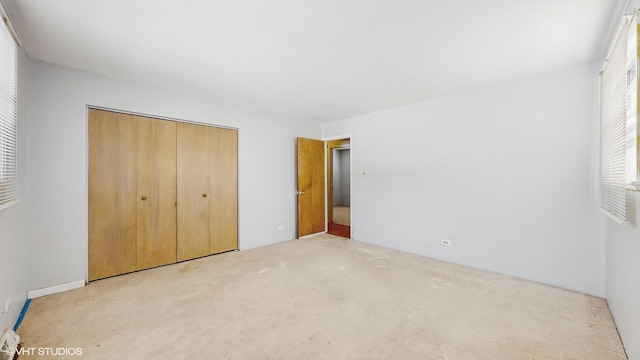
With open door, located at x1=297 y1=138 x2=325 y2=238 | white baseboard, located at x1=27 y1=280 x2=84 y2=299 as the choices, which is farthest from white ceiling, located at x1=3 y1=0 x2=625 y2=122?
white baseboard, located at x1=27 y1=280 x2=84 y2=299

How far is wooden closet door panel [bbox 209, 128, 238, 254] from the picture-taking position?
3.95 m

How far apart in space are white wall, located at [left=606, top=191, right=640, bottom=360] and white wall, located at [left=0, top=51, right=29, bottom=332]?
4.30 metres

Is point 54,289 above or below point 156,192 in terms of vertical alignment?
below

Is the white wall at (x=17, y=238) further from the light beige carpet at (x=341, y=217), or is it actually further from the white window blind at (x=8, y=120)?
the light beige carpet at (x=341, y=217)

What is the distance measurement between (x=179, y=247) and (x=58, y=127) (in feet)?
6.42

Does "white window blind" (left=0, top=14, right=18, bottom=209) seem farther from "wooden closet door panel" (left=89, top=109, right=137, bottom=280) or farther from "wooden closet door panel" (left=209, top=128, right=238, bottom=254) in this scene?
"wooden closet door panel" (left=209, top=128, right=238, bottom=254)

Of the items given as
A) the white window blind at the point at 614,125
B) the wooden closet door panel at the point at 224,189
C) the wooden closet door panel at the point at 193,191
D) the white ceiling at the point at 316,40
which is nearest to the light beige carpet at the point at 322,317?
the wooden closet door panel at the point at 193,191

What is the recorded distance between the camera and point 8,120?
6.26ft

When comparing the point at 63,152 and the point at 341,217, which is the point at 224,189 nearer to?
the point at 63,152

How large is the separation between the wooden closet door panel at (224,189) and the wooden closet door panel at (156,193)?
1.80ft

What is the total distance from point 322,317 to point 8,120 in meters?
2.93

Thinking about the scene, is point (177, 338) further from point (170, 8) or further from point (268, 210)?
point (268, 210)

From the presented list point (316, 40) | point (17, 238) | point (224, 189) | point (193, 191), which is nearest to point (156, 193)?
point (193, 191)

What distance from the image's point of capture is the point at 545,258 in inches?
113
